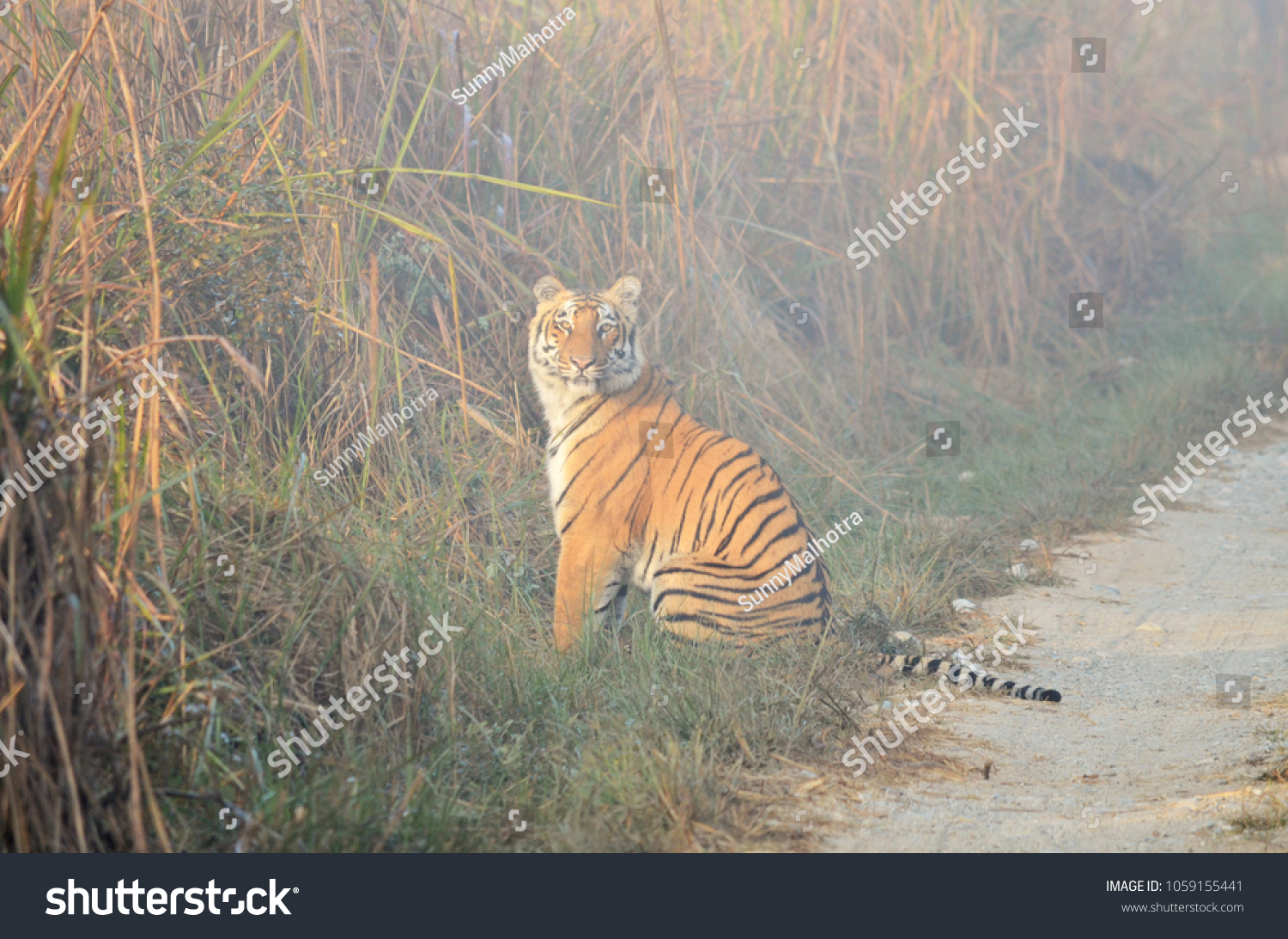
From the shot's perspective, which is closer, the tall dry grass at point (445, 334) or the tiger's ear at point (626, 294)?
the tall dry grass at point (445, 334)

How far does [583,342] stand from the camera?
4613mm

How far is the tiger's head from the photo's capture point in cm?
463

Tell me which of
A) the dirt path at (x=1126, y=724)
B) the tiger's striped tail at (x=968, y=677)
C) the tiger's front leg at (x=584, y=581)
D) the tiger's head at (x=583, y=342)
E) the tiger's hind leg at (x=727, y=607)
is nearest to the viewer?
the dirt path at (x=1126, y=724)

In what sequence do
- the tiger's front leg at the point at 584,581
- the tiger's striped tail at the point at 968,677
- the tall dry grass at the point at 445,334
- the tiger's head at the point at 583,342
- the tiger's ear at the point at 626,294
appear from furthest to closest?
the tiger's ear at the point at 626,294 → the tiger's head at the point at 583,342 → the tiger's front leg at the point at 584,581 → the tiger's striped tail at the point at 968,677 → the tall dry grass at the point at 445,334

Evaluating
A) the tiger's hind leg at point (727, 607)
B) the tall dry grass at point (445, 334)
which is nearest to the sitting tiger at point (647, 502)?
the tiger's hind leg at point (727, 607)

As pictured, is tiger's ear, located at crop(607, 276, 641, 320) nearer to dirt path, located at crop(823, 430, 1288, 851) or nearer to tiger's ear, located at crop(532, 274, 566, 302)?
tiger's ear, located at crop(532, 274, 566, 302)

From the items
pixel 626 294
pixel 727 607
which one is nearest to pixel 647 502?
pixel 727 607

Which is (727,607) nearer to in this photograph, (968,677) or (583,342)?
(968,677)

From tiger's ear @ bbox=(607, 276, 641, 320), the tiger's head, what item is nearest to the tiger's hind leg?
the tiger's head

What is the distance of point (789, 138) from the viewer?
7.45m

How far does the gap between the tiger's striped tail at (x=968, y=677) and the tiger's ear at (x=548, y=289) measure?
6.72ft

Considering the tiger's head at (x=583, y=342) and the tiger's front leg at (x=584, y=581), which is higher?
the tiger's head at (x=583, y=342)

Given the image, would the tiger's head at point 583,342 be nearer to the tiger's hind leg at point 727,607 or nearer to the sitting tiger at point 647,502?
the sitting tiger at point 647,502

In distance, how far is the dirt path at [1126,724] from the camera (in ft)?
9.92
